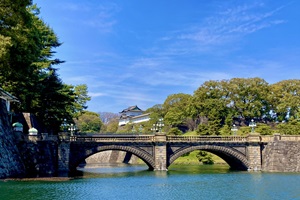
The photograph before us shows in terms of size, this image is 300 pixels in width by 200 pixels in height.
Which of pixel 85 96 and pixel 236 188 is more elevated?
pixel 85 96

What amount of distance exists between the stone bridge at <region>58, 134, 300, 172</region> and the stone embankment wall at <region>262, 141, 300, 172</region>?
125 mm

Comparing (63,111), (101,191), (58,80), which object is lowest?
(101,191)

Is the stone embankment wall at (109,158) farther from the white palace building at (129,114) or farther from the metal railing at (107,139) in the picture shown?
the white palace building at (129,114)

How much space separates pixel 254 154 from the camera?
49.1m

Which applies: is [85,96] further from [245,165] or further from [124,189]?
[124,189]

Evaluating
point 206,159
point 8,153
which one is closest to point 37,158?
point 8,153

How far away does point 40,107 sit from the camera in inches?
1989

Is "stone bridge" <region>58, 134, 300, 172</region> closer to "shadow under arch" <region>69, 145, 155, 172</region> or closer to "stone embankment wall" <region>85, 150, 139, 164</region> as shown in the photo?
"shadow under arch" <region>69, 145, 155, 172</region>

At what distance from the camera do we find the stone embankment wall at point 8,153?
31.6 m

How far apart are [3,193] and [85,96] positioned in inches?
1867

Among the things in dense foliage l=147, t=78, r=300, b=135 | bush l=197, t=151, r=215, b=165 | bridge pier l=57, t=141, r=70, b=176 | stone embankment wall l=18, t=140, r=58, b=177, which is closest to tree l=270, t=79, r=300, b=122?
dense foliage l=147, t=78, r=300, b=135

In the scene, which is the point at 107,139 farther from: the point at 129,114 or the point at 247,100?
the point at 129,114

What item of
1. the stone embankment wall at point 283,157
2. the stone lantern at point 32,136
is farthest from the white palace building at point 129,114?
the stone lantern at point 32,136

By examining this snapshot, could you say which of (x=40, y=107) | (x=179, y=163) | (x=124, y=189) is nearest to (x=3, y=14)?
(x=124, y=189)
